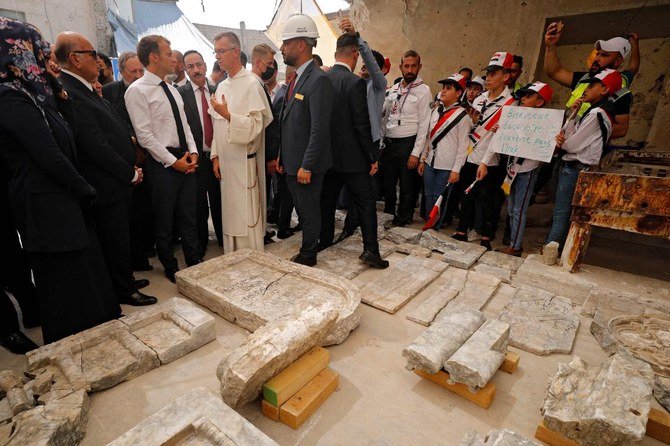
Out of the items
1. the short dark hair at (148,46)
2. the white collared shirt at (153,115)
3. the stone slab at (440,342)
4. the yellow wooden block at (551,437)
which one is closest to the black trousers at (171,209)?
the white collared shirt at (153,115)

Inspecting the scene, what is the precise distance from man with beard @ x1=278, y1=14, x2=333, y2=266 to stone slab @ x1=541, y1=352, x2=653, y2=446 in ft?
8.14

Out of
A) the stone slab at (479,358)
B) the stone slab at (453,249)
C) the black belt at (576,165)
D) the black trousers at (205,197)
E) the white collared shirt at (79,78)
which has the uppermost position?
the white collared shirt at (79,78)

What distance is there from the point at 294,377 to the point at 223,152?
2.57m

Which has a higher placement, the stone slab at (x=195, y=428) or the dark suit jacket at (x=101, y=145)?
the dark suit jacket at (x=101, y=145)

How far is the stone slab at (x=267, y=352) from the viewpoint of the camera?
1853 millimetres

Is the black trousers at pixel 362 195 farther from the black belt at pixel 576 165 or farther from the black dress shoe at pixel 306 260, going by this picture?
the black belt at pixel 576 165

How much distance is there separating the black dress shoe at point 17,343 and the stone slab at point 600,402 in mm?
3399

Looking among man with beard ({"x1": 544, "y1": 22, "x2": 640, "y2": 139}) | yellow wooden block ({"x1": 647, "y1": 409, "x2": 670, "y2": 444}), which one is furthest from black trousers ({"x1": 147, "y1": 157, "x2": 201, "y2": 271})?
man with beard ({"x1": 544, "y1": 22, "x2": 640, "y2": 139})

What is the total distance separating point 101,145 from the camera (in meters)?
2.68

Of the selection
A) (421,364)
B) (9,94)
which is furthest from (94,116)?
(421,364)

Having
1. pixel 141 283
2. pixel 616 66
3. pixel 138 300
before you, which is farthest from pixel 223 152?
pixel 616 66

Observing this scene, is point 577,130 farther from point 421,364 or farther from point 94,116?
point 94,116

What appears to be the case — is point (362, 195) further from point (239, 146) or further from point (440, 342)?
point (440, 342)

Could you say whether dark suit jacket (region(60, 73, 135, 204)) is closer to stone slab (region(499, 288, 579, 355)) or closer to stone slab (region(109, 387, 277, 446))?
stone slab (region(109, 387, 277, 446))
